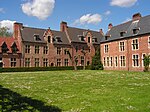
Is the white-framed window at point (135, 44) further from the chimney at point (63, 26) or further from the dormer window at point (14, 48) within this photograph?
the dormer window at point (14, 48)

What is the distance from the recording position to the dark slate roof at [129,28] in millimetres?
44250

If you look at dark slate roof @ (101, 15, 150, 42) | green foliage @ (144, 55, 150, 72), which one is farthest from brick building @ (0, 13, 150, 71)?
green foliage @ (144, 55, 150, 72)

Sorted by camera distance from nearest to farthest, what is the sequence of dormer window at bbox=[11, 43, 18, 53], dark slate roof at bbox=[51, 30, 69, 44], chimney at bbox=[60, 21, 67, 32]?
dormer window at bbox=[11, 43, 18, 53] → dark slate roof at bbox=[51, 30, 69, 44] → chimney at bbox=[60, 21, 67, 32]

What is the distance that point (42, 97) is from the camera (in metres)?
12.4

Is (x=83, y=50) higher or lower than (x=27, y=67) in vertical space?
higher

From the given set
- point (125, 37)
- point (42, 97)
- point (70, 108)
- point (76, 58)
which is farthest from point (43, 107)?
point (76, 58)

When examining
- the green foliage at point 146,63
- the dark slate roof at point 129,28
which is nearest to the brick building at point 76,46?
the dark slate roof at point 129,28

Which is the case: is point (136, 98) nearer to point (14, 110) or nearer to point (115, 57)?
point (14, 110)

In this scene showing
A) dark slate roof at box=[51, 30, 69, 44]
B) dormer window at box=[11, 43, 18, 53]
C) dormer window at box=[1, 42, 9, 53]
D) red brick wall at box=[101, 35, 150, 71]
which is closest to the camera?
red brick wall at box=[101, 35, 150, 71]

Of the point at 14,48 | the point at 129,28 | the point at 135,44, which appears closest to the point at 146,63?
the point at 135,44

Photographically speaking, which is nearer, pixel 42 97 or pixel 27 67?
pixel 42 97

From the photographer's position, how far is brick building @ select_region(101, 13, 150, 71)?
144 feet

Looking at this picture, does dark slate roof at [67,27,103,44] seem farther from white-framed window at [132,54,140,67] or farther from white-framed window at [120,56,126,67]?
white-framed window at [132,54,140,67]

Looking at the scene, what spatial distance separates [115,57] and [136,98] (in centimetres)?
3984
